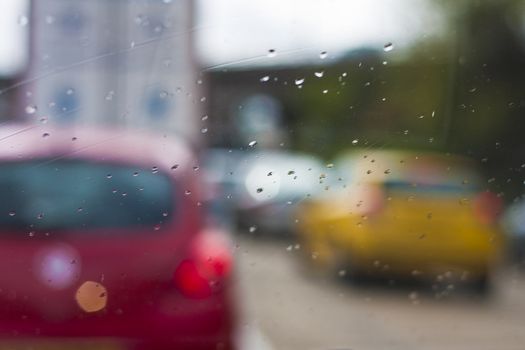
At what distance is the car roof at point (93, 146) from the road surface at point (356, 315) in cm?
116

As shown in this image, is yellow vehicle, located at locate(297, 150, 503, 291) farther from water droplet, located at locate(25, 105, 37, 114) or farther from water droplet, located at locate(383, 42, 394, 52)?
water droplet, located at locate(25, 105, 37, 114)

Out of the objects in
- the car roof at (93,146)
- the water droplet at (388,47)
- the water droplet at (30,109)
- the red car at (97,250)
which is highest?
the water droplet at (388,47)

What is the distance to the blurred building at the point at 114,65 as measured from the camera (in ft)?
19.8

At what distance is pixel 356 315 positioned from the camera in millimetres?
9039

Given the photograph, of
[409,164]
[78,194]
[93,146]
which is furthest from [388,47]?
[78,194]

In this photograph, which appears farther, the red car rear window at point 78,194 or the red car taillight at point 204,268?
the red car taillight at point 204,268

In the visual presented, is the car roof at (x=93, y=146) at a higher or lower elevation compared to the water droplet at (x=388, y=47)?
lower

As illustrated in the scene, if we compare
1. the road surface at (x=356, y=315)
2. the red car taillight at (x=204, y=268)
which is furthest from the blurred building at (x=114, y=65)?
the road surface at (x=356, y=315)

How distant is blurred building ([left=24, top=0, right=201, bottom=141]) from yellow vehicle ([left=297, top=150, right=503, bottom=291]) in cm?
95

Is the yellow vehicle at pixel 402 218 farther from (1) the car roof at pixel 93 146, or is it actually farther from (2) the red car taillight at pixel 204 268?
(1) the car roof at pixel 93 146

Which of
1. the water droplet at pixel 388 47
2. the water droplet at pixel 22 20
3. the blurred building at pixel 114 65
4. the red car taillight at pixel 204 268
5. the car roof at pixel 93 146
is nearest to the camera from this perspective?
the car roof at pixel 93 146

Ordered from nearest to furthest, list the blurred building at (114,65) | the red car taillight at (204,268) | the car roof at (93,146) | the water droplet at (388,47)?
the car roof at (93,146) < the red car taillight at (204,268) < the water droplet at (388,47) < the blurred building at (114,65)

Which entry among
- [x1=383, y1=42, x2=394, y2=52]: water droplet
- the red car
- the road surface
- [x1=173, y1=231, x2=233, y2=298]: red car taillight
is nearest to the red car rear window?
the red car

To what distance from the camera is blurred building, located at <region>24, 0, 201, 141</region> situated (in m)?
6.03
